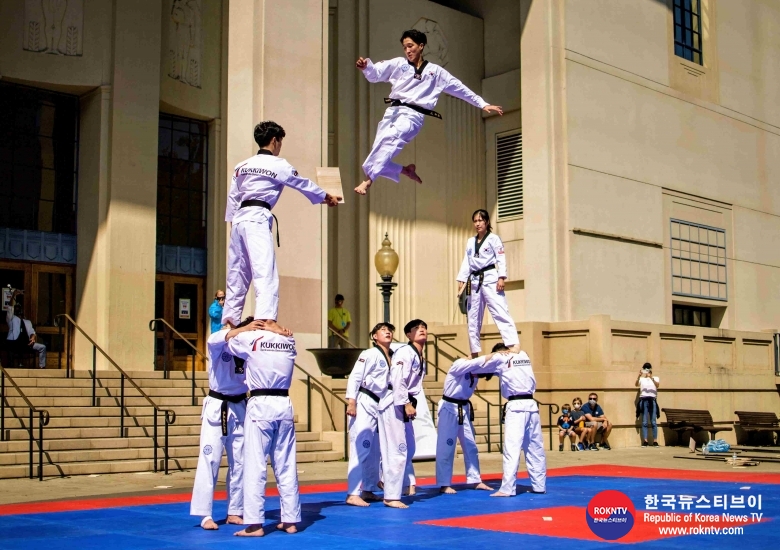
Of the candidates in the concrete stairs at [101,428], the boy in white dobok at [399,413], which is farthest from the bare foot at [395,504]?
the concrete stairs at [101,428]

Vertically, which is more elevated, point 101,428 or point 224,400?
point 224,400

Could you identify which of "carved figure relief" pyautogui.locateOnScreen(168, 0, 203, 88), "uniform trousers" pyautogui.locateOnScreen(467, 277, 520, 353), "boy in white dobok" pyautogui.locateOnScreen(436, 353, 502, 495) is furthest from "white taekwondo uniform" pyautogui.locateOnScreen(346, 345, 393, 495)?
"carved figure relief" pyautogui.locateOnScreen(168, 0, 203, 88)

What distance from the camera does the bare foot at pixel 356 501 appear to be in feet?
37.1

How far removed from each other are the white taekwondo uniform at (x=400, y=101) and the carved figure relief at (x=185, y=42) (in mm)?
14000

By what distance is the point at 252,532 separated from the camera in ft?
29.7

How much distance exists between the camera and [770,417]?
26.4 m

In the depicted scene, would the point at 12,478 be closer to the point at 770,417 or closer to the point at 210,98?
the point at 210,98

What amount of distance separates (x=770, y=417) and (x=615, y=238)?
6.25 m

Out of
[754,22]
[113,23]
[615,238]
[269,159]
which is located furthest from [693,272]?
[269,159]

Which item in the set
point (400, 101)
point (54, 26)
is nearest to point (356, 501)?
point (400, 101)

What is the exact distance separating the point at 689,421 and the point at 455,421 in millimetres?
13545

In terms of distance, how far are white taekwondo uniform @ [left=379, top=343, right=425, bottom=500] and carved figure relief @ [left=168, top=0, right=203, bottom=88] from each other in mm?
14987

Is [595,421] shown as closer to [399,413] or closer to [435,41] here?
[435,41]

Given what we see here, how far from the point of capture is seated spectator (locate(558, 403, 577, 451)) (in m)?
22.8
